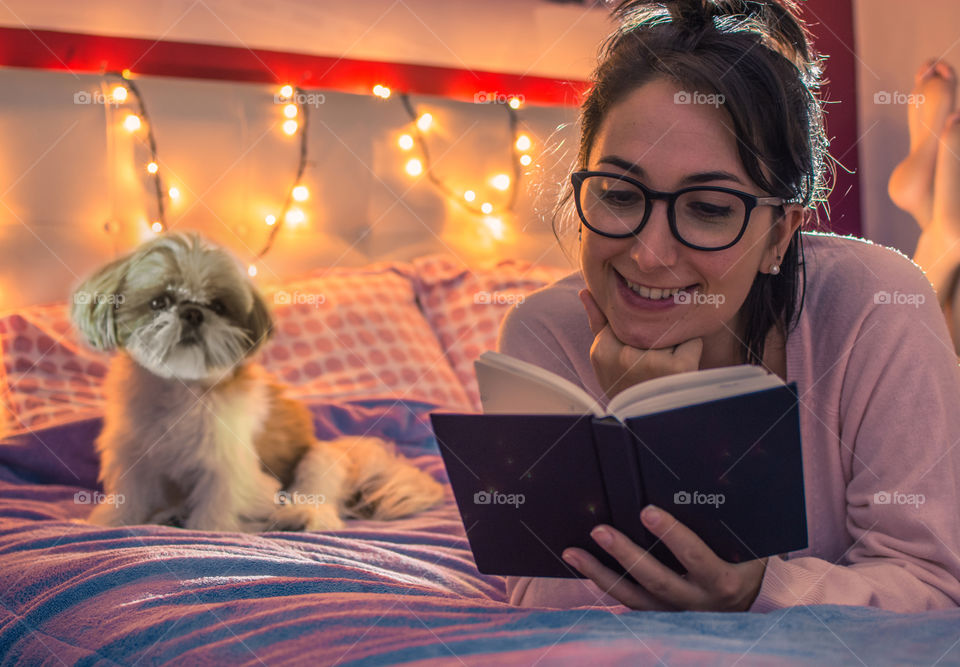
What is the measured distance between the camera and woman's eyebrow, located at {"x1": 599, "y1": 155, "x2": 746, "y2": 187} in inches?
37.1

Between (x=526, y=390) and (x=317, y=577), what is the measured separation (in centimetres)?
42

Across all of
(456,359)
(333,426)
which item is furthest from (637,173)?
(456,359)

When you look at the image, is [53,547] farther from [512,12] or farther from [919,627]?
[512,12]

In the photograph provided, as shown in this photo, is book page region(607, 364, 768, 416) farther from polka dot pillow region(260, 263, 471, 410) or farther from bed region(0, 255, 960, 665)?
polka dot pillow region(260, 263, 471, 410)

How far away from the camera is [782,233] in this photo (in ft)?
3.41

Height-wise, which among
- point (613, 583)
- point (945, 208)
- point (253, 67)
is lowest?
point (613, 583)

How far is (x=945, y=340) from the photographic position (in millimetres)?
1017

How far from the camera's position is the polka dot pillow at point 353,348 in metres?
2.16

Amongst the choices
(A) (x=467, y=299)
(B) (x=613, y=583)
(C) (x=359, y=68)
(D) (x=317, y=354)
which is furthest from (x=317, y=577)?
(C) (x=359, y=68)

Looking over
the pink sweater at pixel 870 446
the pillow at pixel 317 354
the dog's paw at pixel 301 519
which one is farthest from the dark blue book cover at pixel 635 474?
the pillow at pixel 317 354

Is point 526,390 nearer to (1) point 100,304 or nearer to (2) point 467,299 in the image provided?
(1) point 100,304

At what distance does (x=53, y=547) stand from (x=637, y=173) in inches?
39.8

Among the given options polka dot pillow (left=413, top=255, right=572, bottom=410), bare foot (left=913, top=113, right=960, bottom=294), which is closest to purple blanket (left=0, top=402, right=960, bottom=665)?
polka dot pillow (left=413, top=255, right=572, bottom=410)

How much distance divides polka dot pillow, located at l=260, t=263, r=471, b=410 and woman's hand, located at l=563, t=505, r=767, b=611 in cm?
130
